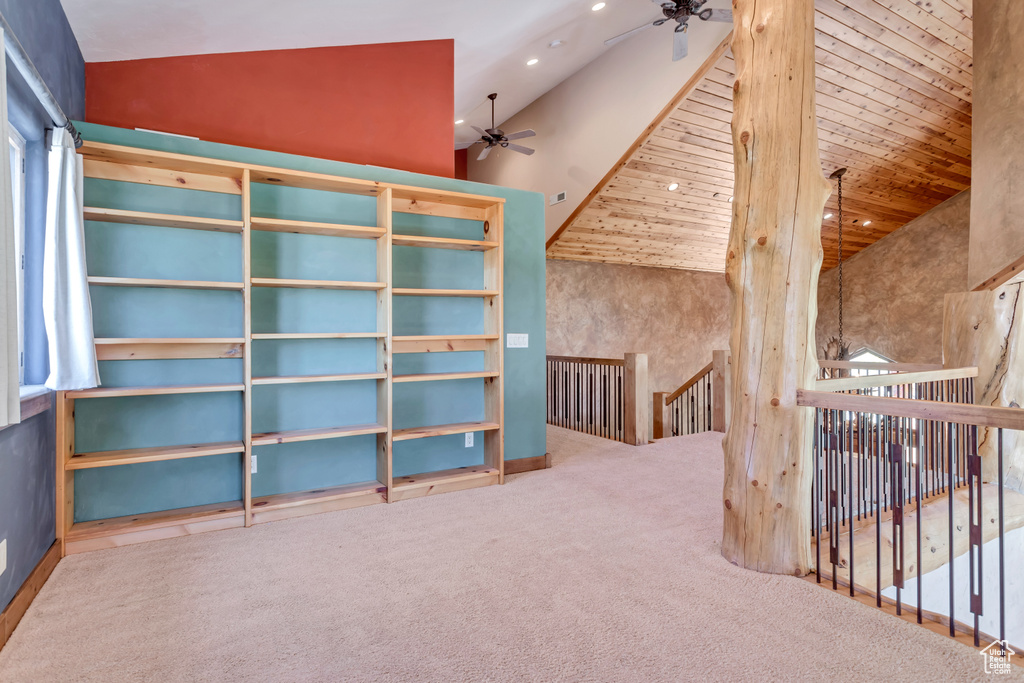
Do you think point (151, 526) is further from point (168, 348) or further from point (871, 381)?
point (871, 381)

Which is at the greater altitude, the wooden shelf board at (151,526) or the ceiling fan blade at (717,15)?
the ceiling fan blade at (717,15)

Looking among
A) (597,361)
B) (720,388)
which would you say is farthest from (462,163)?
(720,388)

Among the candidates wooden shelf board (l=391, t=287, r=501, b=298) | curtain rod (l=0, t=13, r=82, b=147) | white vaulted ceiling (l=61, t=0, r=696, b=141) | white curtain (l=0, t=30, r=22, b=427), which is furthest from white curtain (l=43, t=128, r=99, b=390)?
wooden shelf board (l=391, t=287, r=501, b=298)

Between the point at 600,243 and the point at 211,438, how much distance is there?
5.86 meters

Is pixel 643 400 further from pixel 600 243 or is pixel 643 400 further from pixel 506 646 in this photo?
pixel 506 646

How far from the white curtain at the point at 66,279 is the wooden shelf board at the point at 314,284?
0.79m

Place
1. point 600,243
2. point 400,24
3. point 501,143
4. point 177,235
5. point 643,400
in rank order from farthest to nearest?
point 600,243 < point 501,143 < point 643,400 < point 400,24 < point 177,235

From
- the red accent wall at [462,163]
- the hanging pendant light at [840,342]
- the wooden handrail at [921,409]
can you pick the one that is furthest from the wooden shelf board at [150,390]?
the hanging pendant light at [840,342]

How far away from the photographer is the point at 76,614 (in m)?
2.02

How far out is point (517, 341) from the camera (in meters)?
4.16

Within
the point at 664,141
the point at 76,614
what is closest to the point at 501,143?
the point at 664,141

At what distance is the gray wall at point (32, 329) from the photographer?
1.96 meters

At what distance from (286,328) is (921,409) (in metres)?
3.33

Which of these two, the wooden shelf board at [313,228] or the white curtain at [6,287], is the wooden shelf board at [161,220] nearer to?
Answer: the wooden shelf board at [313,228]
